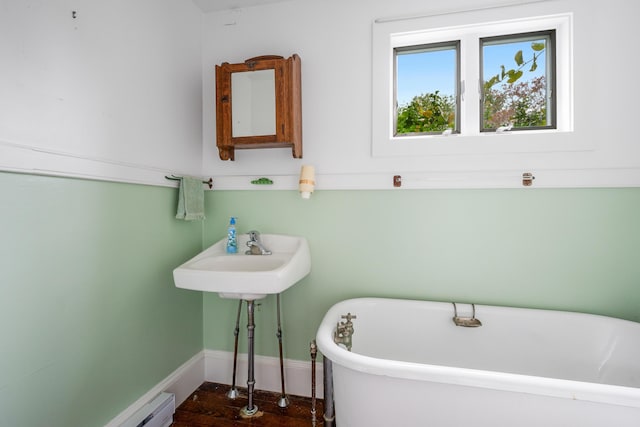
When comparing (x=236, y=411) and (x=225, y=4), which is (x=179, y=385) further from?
(x=225, y=4)

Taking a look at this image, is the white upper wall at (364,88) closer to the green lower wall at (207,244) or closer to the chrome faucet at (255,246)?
the green lower wall at (207,244)

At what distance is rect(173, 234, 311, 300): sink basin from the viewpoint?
1.33 metres

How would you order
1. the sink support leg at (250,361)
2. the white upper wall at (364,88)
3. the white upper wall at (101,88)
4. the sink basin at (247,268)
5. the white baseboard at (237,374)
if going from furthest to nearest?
the white baseboard at (237,374), the sink support leg at (250,361), the white upper wall at (364,88), the sink basin at (247,268), the white upper wall at (101,88)

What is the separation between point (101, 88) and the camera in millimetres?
1268

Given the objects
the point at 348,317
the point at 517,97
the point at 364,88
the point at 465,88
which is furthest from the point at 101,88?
the point at 517,97

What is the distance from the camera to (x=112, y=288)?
1325mm

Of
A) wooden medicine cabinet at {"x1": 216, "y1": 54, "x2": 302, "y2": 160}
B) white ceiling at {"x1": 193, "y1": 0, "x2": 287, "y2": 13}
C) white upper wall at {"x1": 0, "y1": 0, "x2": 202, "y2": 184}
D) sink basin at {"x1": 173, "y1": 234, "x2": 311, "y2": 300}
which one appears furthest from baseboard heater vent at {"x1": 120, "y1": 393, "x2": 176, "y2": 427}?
white ceiling at {"x1": 193, "y1": 0, "x2": 287, "y2": 13}

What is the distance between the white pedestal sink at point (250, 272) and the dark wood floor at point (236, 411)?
4 centimetres

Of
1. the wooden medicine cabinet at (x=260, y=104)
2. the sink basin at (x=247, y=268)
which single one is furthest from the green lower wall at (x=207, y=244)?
the wooden medicine cabinet at (x=260, y=104)

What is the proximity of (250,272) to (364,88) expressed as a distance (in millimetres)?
1149

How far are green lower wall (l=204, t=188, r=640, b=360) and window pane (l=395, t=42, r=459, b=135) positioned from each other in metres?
0.43

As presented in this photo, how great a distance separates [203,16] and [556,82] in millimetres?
2044

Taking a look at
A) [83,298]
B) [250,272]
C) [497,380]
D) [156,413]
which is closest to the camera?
[497,380]

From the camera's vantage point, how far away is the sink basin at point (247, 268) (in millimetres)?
1332
